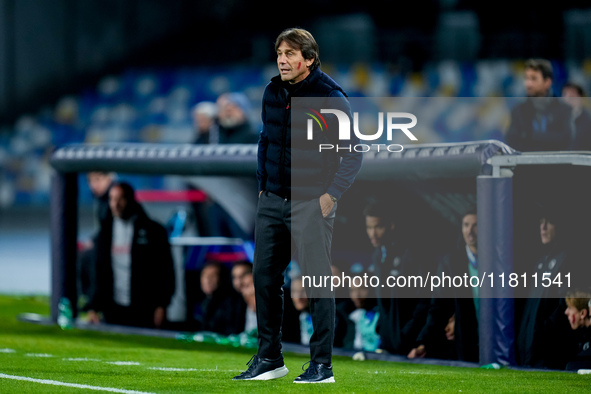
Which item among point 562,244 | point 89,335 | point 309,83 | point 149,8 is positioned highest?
point 149,8

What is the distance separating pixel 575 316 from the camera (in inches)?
245

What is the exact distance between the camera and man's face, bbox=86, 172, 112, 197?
8648mm

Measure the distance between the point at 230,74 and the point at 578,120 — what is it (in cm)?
1474

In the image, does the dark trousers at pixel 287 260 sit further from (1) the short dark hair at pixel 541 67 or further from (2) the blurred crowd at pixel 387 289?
(1) the short dark hair at pixel 541 67

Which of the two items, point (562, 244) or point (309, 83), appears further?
point (562, 244)

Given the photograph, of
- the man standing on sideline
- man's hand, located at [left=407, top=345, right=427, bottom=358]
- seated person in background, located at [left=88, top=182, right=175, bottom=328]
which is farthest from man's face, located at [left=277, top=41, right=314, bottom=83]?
seated person in background, located at [left=88, top=182, right=175, bottom=328]

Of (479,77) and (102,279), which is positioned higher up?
(479,77)

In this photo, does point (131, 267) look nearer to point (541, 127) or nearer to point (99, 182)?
point (99, 182)

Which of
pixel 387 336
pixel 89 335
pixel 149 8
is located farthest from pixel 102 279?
pixel 149 8

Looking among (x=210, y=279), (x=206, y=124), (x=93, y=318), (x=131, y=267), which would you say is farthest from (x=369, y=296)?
(x=206, y=124)

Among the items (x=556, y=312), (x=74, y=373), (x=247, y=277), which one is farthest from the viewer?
(x=247, y=277)

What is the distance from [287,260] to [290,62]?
1.04m

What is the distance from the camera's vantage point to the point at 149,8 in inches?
1063

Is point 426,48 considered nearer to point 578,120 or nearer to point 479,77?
point 479,77
